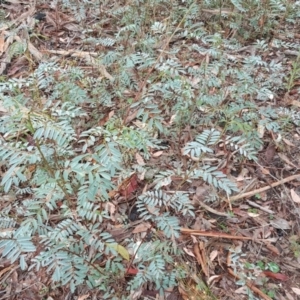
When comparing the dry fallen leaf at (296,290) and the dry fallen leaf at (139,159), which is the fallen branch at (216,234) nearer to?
the dry fallen leaf at (296,290)

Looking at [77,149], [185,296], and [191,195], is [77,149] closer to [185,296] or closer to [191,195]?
[191,195]

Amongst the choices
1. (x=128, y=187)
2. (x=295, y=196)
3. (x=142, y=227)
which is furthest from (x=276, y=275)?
(x=128, y=187)

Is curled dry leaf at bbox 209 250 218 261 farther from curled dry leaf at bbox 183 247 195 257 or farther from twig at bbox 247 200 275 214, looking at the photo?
twig at bbox 247 200 275 214

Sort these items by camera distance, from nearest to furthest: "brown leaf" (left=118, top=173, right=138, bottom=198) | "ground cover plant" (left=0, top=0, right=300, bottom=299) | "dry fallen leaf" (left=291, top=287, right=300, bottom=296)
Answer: "ground cover plant" (left=0, top=0, right=300, bottom=299)
"dry fallen leaf" (left=291, top=287, right=300, bottom=296)
"brown leaf" (left=118, top=173, right=138, bottom=198)

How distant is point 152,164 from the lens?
1.84 m

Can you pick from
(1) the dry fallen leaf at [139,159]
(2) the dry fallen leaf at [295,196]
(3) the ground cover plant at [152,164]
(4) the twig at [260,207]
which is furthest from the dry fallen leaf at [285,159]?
(1) the dry fallen leaf at [139,159]

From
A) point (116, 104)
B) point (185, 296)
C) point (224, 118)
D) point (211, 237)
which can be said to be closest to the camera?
point (185, 296)

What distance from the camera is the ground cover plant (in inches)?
54.9

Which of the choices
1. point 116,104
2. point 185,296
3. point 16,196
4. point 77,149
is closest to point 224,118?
point 116,104

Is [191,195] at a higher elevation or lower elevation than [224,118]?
lower

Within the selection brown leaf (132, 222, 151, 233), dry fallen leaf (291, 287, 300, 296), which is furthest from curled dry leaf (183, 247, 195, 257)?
dry fallen leaf (291, 287, 300, 296)

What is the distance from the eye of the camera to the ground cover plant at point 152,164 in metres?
1.40

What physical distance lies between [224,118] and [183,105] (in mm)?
209

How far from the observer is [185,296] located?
1471 millimetres
